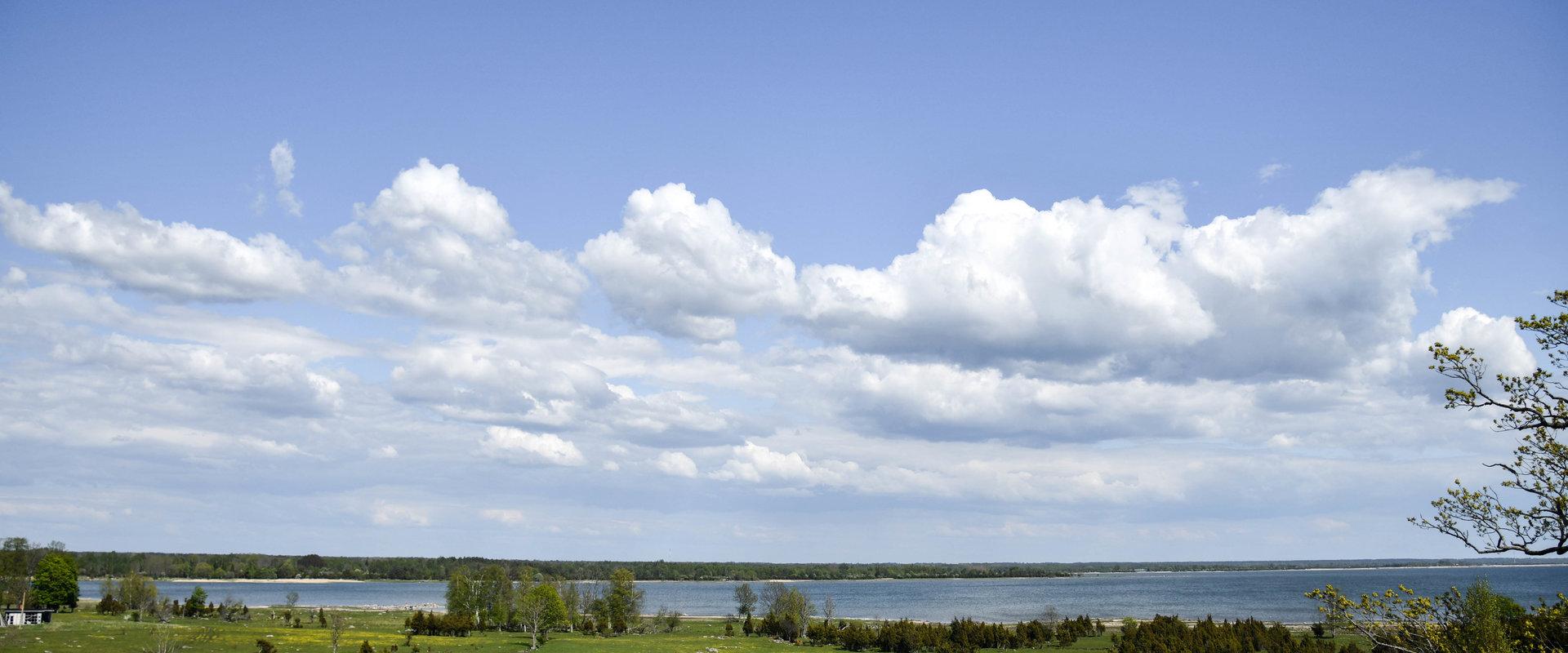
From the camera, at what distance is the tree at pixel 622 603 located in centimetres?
11400

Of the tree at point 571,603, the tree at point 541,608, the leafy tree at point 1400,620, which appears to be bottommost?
the tree at point 571,603

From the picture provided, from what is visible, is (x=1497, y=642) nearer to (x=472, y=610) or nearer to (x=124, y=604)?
(x=472, y=610)

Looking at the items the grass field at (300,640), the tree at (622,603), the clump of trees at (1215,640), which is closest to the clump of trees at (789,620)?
the grass field at (300,640)

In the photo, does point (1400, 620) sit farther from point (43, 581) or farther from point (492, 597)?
point (43, 581)

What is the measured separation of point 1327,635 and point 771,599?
228 feet

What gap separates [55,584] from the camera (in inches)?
4471

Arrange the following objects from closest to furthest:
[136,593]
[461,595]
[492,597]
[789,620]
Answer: [789,620] < [136,593] < [461,595] < [492,597]

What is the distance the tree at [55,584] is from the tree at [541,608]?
55818mm

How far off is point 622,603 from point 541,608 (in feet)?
59.2

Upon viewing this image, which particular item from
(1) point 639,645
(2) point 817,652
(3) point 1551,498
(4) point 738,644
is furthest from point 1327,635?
(3) point 1551,498

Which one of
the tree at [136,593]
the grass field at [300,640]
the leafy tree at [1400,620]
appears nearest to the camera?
the leafy tree at [1400,620]

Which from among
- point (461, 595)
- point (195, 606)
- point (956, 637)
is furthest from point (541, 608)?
point (195, 606)

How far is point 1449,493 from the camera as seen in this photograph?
15320 millimetres

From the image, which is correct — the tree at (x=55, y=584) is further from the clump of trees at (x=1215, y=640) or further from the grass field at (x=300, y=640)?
the clump of trees at (x=1215, y=640)
